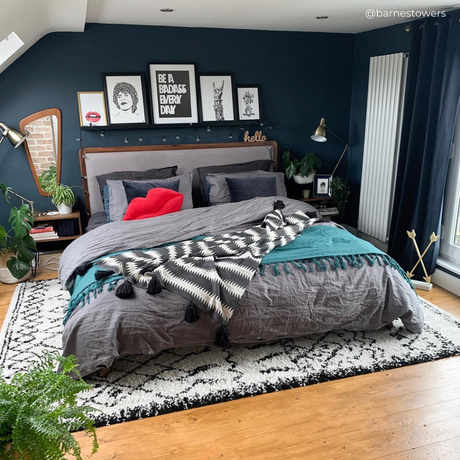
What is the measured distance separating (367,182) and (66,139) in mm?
3120

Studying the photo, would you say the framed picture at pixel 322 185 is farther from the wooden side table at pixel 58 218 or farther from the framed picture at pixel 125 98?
the wooden side table at pixel 58 218

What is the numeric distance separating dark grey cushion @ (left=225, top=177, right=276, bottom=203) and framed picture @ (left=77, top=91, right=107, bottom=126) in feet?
4.60

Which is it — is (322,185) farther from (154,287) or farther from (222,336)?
(154,287)

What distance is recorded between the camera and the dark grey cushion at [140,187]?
4.07 meters

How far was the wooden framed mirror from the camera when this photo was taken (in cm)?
439

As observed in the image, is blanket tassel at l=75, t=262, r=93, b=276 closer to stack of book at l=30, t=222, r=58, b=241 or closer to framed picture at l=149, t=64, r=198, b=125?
stack of book at l=30, t=222, r=58, b=241

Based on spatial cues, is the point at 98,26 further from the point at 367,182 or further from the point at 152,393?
the point at 152,393

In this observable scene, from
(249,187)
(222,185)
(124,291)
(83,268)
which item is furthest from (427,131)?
(83,268)

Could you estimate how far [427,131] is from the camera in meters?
3.76

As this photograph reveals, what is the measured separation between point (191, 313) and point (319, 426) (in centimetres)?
89

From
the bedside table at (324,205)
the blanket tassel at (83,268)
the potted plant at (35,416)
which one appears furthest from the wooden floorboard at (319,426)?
the bedside table at (324,205)

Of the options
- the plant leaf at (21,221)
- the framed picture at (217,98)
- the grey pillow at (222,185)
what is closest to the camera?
the plant leaf at (21,221)

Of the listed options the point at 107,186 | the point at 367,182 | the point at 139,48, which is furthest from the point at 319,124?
the point at 107,186

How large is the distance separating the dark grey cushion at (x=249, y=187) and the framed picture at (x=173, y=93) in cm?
90
